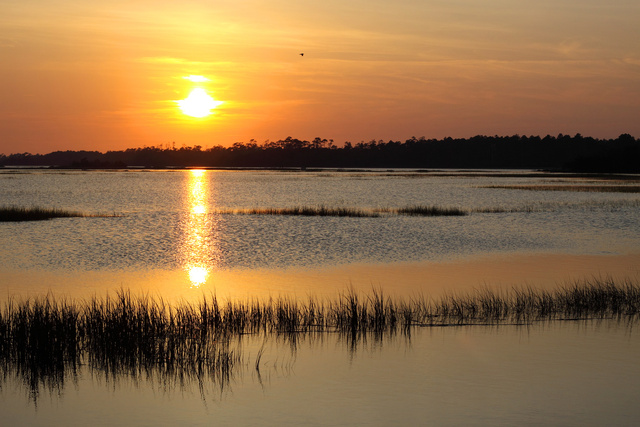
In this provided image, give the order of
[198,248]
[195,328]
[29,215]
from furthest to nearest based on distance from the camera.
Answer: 1. [29,215]
2. [198,248]
3. [195,328]

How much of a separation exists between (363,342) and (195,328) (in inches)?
130

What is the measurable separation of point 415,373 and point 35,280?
13516 millimetres

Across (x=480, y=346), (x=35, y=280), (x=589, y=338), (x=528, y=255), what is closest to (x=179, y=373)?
(x=480, y=346)

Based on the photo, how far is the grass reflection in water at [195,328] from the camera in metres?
11.7

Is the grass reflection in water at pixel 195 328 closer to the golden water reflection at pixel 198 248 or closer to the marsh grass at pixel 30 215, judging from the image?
the golden water reflection at pixel 198 248

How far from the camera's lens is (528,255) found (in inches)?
1093

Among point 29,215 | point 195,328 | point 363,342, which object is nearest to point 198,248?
point 195,328

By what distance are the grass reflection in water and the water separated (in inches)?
14.7

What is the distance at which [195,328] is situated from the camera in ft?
45.4

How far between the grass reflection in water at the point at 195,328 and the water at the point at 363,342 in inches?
14.7

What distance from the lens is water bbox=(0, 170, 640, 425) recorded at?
32.8 feet

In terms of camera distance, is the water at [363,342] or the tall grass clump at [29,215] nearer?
the water at [363,342]

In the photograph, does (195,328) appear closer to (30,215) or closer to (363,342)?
(363,342)

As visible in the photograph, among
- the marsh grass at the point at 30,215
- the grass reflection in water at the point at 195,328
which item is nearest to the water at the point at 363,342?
the grass reflection in water at the point at 195,328
